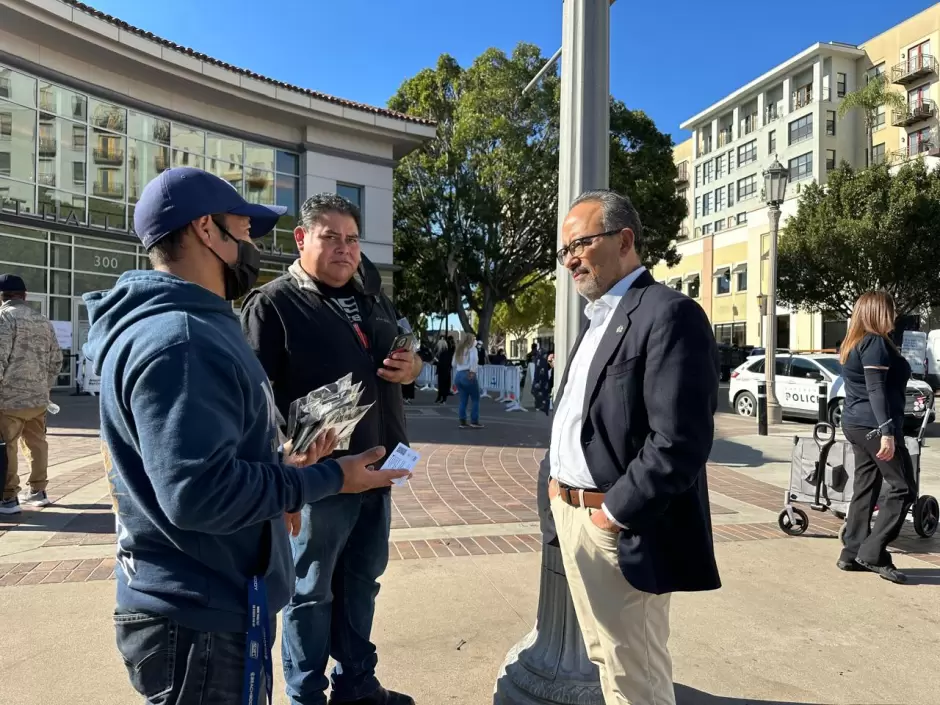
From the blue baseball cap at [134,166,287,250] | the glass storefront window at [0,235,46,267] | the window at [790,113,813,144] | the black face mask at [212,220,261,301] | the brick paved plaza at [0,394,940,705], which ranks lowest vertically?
the brick paved plaza at [0,394,940,705]

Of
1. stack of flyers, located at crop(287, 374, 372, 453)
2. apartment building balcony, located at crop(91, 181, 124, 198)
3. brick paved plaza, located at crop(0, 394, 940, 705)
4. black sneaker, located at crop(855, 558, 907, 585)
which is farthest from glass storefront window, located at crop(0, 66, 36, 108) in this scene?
black sneaker, located at crop(855, 558, 907, 585)

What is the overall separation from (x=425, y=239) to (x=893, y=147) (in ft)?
114

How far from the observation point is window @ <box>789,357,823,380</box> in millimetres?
14202

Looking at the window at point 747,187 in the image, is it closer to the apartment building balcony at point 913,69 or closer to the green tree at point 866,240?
the apartment building balcony at point 913,69

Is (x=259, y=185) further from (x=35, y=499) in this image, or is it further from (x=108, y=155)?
(x=35, y=499)

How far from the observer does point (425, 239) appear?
27453mm

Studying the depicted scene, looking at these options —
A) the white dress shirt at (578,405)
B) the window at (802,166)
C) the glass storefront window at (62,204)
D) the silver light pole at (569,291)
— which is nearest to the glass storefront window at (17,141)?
the glass storefront window at (62,204)

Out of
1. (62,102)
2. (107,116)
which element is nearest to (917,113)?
(107,116)

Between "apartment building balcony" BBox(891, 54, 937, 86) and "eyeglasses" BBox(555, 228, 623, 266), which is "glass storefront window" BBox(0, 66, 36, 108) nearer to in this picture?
"eyeglasses" BBox(555, 228, 623, 266)

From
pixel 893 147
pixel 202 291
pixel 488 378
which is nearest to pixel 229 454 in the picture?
pixel 202 291

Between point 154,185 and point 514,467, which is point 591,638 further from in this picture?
point 514,467

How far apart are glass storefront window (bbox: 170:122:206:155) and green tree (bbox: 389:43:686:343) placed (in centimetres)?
903

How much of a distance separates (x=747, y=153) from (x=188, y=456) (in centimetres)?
6150

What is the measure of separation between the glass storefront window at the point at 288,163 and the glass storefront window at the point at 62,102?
5.35 metres
